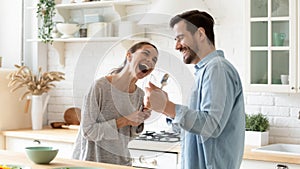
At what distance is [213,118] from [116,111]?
1.88 ft

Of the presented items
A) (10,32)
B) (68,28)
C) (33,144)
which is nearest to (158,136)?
(33,144)

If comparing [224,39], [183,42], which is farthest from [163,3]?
[183,42]

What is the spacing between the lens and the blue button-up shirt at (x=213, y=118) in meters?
2.46

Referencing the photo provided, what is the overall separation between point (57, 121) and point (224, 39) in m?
1.91

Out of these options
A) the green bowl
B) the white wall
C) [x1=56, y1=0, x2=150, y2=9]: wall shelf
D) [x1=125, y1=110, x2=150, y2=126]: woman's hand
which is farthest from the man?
the white wall

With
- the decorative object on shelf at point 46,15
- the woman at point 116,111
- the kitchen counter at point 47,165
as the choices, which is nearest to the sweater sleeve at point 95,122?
the woman at point 116,111

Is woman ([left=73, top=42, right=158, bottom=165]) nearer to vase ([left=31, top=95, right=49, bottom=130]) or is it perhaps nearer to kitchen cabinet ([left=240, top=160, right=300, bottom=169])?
kitchen cabinet ([left=240, top=160, right=300, bottom=169])

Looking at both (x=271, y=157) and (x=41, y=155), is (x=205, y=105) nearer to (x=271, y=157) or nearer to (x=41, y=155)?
(x=41, y=155)

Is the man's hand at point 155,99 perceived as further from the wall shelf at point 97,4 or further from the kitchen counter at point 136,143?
the wall shelf at point 97,4

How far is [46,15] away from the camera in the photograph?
5.16m

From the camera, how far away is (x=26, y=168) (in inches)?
99.7

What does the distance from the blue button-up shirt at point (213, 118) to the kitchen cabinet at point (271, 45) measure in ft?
4.43

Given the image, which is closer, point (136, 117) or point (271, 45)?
point (136, 117)

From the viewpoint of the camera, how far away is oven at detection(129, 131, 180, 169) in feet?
8.32
